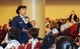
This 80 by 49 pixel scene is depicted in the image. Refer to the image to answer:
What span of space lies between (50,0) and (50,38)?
10.4 m

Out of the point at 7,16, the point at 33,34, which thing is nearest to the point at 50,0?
the point at 7,16

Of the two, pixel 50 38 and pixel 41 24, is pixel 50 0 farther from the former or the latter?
pixel 50 38

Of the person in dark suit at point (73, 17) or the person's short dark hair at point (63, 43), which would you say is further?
the person in dark suit at point (73, 17)

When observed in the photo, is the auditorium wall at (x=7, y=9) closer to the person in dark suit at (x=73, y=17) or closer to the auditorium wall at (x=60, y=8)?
the auditorium wall at (x=60, y=8)

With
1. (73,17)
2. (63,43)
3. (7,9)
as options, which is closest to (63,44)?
(63,43)

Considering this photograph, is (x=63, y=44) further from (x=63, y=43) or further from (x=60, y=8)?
(x=60, y=8)

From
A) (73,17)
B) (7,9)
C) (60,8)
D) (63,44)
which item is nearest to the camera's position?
(63,44)

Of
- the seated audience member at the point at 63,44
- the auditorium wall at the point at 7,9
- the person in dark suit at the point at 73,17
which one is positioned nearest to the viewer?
the seated audience member at the point at 63,44

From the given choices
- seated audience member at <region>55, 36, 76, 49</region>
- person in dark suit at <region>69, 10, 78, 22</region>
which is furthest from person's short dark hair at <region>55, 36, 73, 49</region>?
person in dark suit at <region>69, 10, 78, 22</region>

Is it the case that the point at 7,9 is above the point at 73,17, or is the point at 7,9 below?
above

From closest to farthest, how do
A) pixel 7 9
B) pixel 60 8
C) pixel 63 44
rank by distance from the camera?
pixel 63 44 < pixel 7 9 < pixel 60 8

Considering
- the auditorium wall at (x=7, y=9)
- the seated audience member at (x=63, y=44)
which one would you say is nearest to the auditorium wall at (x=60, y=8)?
the auditorium wall at (x=7, y=9)

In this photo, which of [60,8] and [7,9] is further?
[60,8]

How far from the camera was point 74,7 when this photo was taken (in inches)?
549
